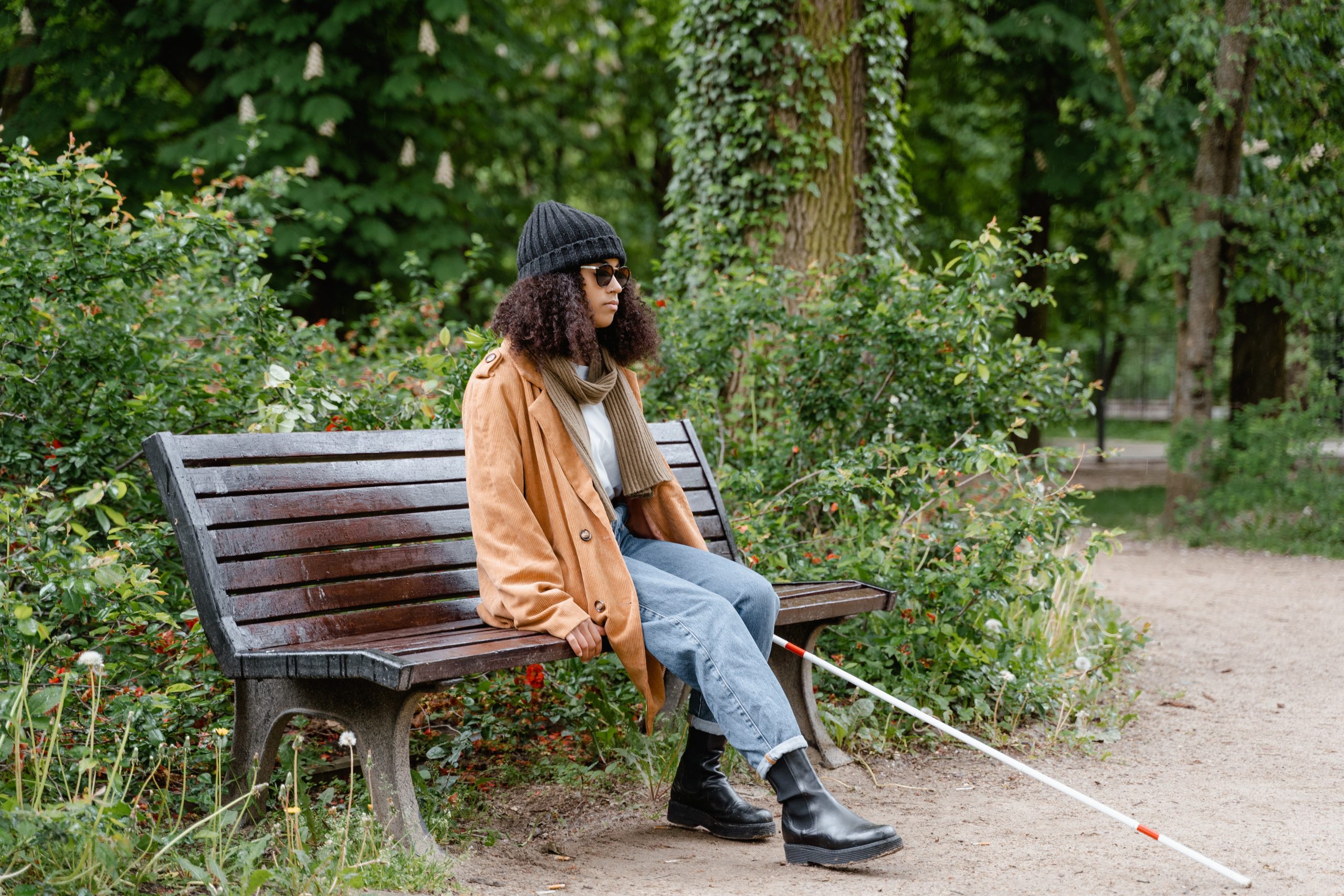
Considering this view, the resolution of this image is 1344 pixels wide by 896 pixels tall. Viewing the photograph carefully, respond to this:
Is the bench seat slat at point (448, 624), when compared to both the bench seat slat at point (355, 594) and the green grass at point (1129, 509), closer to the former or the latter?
the bench seat slat at point (355, 594)

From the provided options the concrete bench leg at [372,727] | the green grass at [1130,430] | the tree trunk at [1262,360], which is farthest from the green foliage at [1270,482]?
the green grass at [1130,430]

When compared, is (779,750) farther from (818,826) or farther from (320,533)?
(320,533)

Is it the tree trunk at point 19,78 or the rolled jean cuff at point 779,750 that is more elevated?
the tree trunk at point 19,78

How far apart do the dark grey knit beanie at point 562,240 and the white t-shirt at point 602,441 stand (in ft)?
0.92

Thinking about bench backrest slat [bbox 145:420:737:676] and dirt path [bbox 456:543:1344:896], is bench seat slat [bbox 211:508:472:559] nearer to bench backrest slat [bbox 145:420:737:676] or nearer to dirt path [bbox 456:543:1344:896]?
bench backrest slat [bbox 145:420:737:676]

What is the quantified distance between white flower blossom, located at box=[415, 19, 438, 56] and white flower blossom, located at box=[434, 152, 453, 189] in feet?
2.74

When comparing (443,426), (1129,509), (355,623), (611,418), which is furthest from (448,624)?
(1129,509)

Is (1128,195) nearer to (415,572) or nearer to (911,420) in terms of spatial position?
(911,420)

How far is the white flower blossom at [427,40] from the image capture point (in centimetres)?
988

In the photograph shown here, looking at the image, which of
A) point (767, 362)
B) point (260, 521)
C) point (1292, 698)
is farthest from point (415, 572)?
point (1292, 698)

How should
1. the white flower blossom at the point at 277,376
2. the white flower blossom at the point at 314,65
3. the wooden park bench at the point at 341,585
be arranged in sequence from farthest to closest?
the white flower blossom at the point at 314,65
the white flower blossom at the point at 277,376
the wooden park bench at the point at 341,585

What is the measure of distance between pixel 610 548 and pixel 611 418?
1.44 ft

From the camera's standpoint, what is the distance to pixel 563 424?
3.18 meters

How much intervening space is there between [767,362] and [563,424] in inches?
91.6
